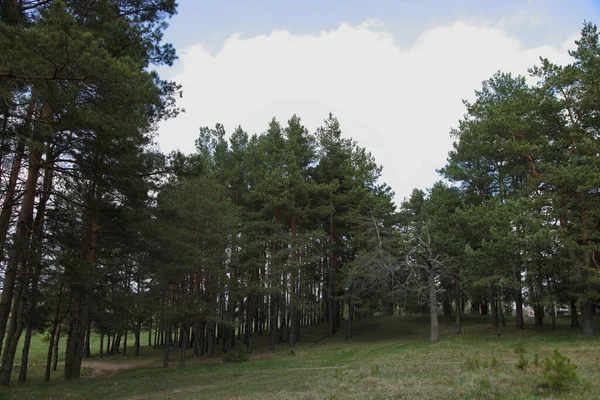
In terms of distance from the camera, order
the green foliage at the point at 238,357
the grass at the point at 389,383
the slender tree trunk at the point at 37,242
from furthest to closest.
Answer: the green foliage at the point at 238,357 < the slender tree trunk at the point at 37,242 < the grass at the point at 389,383

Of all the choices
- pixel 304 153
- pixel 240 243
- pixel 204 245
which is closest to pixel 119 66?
pixel 204 245

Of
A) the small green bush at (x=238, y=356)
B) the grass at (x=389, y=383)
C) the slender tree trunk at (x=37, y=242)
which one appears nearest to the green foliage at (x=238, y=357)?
the small green bush at (x=238, y=356)

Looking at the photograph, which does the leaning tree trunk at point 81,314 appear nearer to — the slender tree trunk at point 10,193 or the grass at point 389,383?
the slender tree trunk at point 10,193

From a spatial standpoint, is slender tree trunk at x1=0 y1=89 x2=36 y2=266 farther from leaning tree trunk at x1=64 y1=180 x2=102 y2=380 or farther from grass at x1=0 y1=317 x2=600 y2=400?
grass at x1=0 y1=317 x2=600 y2=400

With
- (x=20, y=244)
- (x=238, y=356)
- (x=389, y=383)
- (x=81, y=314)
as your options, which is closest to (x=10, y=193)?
(x=20, y=244)

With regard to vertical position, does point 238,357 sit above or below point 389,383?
below

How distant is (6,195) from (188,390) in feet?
27.2

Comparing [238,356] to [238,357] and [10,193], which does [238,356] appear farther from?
[10,193]

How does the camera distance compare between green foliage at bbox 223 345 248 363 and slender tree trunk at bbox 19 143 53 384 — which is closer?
slender tree trunk at bbox 19 143 53 384

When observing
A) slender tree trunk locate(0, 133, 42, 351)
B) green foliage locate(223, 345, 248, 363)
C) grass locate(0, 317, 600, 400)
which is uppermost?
slender tree trunk locate(0, 133, 42, 351)

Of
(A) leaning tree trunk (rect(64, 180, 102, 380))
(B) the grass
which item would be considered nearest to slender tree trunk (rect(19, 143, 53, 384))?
(A) leaning tree trunk (rect(64, 180, 102, 380))

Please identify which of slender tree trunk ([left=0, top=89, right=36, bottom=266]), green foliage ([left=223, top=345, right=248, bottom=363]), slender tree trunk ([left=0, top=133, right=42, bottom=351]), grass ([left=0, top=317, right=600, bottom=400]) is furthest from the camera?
green foliage ([left=223, top=345, right=248, bottom=363])

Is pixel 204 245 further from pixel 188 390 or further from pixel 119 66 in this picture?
pixel 119 66

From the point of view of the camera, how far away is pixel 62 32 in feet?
24.7
